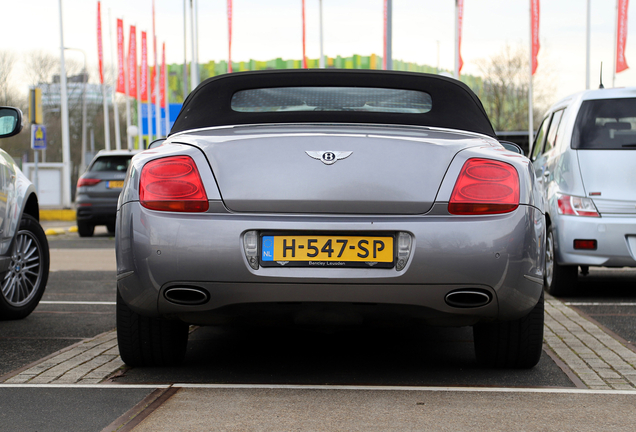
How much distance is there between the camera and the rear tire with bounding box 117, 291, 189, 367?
160 inches

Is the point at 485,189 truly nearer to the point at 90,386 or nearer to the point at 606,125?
the point at 90,386

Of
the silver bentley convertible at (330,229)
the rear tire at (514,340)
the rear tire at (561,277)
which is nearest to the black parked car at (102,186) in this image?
the rear tire at (561,277)

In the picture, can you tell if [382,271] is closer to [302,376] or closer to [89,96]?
[302,376]

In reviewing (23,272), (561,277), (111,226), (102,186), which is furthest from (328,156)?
(111,226)

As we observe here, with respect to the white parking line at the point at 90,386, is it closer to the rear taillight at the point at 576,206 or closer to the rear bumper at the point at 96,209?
the rear taillight at the point at 576,206

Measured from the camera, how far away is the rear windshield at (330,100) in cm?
446

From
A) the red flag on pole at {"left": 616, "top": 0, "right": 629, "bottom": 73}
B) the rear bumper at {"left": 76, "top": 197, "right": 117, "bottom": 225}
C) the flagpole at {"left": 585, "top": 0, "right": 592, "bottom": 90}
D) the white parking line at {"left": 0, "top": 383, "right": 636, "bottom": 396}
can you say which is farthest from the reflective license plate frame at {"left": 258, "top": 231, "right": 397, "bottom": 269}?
the flagpole at {"left": 585, "top": 0, "right": 592, "bottom": 90}

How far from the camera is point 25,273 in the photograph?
6188 millimetres

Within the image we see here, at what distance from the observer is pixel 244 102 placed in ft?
14.8

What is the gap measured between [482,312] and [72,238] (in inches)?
579

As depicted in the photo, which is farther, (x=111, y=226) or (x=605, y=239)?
(x=111, y=226)

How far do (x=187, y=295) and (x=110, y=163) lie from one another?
13.7 m

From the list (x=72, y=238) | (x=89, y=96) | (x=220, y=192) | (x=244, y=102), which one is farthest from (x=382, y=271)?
(x=89, y=96)

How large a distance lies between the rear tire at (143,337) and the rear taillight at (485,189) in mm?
1540
